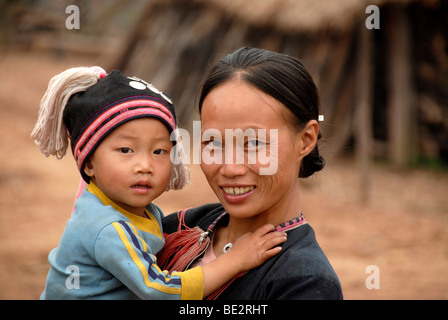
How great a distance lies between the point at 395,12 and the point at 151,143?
863cm

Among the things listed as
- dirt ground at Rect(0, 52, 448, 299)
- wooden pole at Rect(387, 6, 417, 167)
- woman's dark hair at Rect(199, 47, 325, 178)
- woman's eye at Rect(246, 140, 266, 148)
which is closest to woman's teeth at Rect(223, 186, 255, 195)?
woman's eye at Rect(246, 140, 266, 148)

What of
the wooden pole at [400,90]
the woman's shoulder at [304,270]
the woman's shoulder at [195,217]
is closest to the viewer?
the woman's shoulder at [304,270]

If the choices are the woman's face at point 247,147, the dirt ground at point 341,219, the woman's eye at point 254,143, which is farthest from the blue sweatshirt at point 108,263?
the dirt ground at point 341,219

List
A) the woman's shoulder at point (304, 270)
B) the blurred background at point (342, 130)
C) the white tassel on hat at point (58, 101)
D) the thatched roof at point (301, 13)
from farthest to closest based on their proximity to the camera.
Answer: the thatched roof at point (301, 13) < the blurred background at point (342, 130) < the white tassel on hat at point (58, 101) < the woman's shoulder at point (304, 270)

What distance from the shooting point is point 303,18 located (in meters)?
9.41

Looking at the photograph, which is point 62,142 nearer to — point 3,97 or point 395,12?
point 395,12

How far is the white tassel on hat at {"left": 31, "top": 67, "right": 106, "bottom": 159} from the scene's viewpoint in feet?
6.81

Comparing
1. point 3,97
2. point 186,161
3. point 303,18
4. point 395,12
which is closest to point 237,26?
point 303,18

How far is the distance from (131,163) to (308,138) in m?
0.66

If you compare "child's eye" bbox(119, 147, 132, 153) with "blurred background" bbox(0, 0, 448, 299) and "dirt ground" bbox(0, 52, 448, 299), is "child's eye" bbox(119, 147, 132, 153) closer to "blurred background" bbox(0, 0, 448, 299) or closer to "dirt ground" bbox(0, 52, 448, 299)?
"dirt ground" bbox(0, 52, 448, 299)

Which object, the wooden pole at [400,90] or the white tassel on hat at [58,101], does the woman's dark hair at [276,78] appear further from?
the wooden pole at [400,90]

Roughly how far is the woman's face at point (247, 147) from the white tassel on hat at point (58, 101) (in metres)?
0.53

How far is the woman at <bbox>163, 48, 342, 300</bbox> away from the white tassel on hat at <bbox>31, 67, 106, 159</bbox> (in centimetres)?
48

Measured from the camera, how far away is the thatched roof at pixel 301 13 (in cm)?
891
